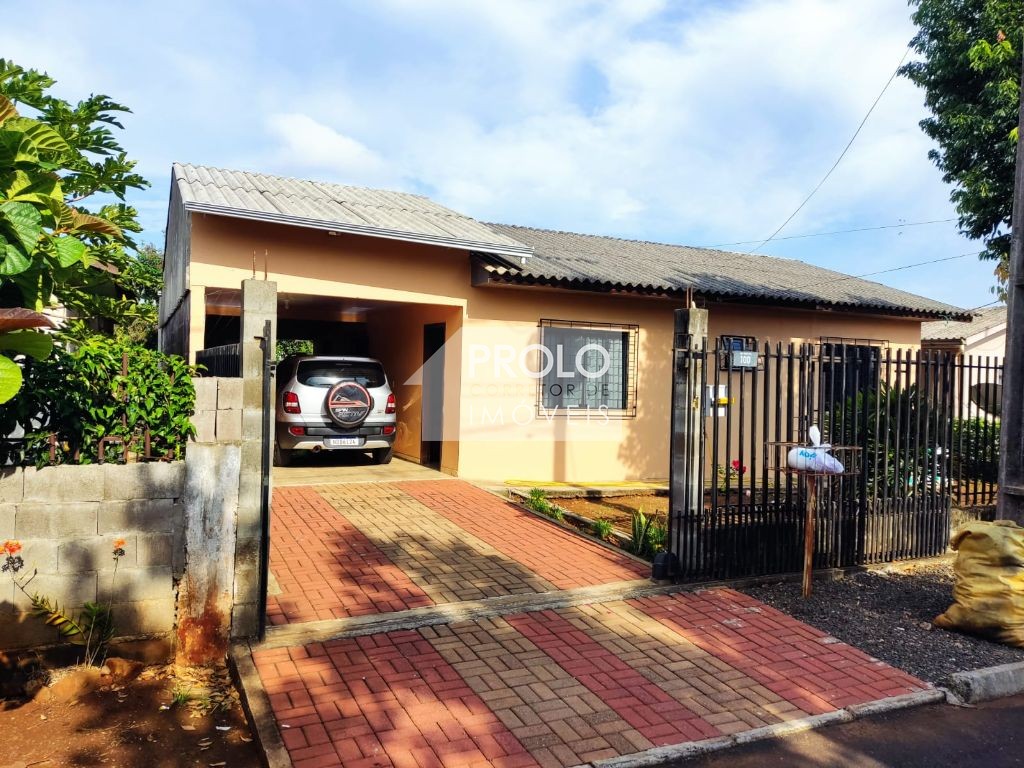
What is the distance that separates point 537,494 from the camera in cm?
901

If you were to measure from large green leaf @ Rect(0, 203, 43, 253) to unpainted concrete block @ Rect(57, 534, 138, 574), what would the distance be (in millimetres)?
2168

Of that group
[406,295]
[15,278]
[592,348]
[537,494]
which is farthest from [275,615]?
[592,348]

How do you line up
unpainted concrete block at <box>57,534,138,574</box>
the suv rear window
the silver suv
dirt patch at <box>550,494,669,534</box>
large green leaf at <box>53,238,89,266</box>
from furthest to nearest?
the suv rear window
the silver suv
dirt patch at <box>550,494,669,534</box>
unpainted concrete block at <box>57,534,138,574</box>
large green leaf at <box>53,238,89,266</box>

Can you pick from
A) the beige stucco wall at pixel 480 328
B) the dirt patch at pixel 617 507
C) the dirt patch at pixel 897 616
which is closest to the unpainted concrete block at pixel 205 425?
the dirt patch at pixel 897 616

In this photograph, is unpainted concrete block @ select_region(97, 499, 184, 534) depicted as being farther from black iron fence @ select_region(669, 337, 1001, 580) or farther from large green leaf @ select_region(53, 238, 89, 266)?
black iron fence @ select_region(669, 337, 1001, 580)

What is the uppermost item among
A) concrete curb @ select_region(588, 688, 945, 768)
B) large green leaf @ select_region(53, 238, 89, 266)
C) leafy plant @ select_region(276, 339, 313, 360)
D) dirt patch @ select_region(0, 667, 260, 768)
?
leafy plant @ select_region(276, 339, 313, 360)

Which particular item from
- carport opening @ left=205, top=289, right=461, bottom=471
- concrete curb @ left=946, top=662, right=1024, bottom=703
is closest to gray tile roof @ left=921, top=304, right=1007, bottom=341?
carport opening @ left=205, top=289, right=461, bottom=471

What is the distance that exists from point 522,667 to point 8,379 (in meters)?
3.16

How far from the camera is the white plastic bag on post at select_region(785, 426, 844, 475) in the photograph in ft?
19.4

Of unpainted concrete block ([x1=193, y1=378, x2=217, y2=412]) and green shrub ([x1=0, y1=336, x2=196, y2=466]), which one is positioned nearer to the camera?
green shrub ([x1=0, y1=336, x2=196, y2=466])

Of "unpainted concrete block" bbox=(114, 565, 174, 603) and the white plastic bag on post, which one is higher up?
the white plastic bag on post

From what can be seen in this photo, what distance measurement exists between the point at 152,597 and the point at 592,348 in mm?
7892


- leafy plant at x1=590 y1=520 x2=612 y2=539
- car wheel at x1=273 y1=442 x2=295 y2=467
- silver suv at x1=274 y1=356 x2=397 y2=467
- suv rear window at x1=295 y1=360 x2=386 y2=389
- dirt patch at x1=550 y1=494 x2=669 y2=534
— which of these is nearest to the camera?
leafy plant at x1=590 y1=520 x2=612 y2=539

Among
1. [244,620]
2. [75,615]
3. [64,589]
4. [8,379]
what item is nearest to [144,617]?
[75,615]
